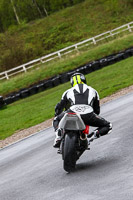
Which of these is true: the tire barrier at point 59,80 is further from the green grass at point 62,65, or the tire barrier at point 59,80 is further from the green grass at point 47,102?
the green grass at point 62,65

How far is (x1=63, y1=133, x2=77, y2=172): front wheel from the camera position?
22.2 feet

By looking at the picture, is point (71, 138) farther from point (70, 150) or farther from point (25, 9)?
point (25, 9)

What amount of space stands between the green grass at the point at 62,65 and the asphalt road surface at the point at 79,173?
2264 cm

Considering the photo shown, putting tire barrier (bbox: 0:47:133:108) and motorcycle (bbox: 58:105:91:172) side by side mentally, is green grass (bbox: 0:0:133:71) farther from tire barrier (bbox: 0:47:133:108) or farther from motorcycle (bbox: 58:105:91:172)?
motorcycle (bbox: 58:105:91:172)

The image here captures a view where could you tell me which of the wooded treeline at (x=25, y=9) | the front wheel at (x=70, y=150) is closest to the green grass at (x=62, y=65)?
the front wheel at (x=70, y=150)

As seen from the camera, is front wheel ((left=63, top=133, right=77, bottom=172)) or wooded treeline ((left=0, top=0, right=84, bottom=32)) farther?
wooded treeline ((left=0, top=0, right=84, bottom=32))

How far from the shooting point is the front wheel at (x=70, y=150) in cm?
677

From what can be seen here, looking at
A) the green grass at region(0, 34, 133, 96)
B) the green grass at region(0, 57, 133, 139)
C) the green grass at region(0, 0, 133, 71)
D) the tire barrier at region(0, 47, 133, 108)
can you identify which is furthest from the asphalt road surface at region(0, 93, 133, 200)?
the green grass at region(0, 0, 133, 71)

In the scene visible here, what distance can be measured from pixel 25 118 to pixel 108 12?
2012 inches

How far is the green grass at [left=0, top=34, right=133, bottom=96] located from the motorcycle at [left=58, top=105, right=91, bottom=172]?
25658 millimetres

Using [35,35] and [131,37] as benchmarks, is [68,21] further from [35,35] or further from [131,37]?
[131,37]

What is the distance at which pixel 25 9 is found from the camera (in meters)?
90.2

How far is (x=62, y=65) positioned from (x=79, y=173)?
28.2 metres

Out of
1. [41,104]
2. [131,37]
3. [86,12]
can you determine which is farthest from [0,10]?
[41,104]
